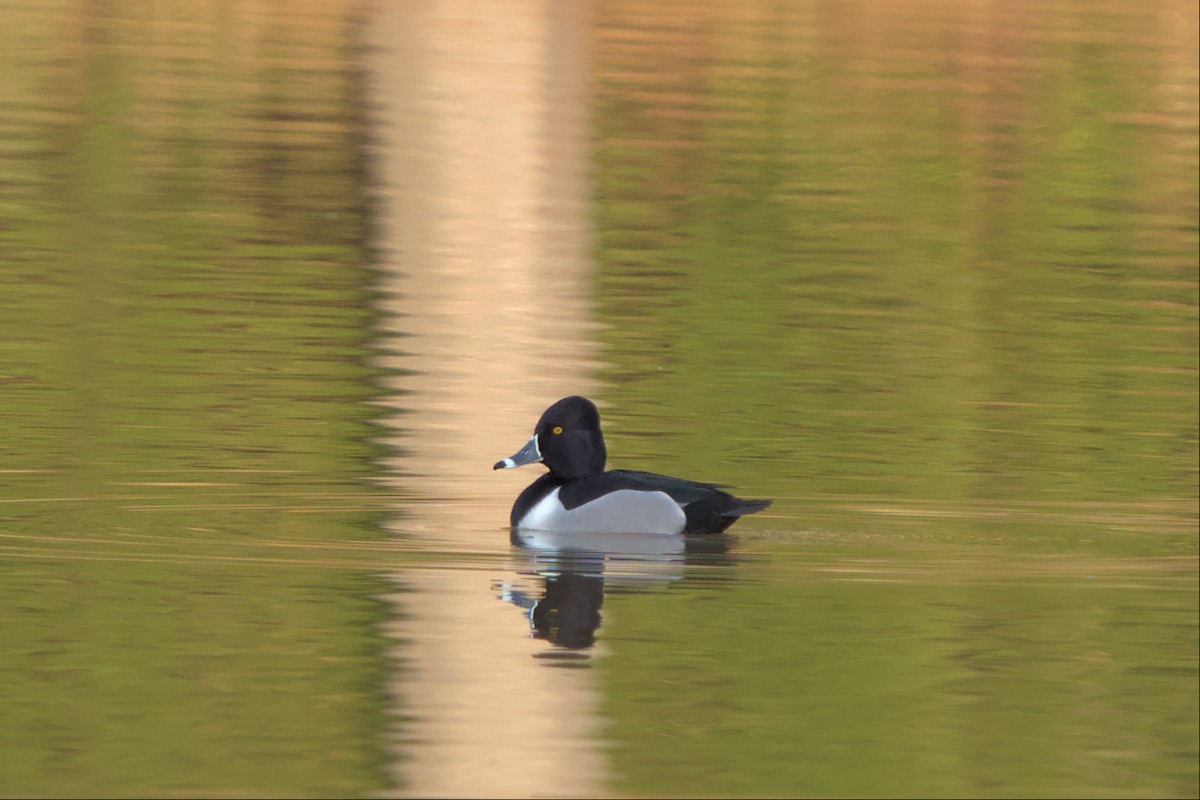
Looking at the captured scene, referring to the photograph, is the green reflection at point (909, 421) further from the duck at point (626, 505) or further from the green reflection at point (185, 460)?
the green reflection at point (185, 460)

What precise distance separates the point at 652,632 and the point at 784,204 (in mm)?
14799

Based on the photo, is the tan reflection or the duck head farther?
the duck head

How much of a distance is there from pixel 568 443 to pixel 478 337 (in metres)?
5.32

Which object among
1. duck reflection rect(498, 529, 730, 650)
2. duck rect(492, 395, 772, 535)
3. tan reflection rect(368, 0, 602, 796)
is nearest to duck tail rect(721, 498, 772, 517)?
duck rect(492, 395, 772, 535)

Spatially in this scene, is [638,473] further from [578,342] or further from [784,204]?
[784,204]

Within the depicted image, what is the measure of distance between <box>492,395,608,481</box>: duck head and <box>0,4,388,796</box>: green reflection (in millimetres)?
787

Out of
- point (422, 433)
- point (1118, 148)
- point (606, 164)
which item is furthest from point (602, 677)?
point (1118, 148)

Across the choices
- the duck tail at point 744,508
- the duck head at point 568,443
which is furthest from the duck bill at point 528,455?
the duck tail at point 744,508

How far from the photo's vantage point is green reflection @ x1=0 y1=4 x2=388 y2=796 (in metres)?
8.59

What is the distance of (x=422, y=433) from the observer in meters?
13.9

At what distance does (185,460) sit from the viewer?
12945 mm

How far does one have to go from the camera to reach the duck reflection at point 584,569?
10164 mm

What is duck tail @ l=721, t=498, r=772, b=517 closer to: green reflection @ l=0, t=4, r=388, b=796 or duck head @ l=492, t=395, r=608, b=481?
duck head @ l=492, t=395, r=608, b=481

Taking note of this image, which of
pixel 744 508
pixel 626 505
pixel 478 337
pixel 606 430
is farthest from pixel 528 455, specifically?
pixel 478 337
